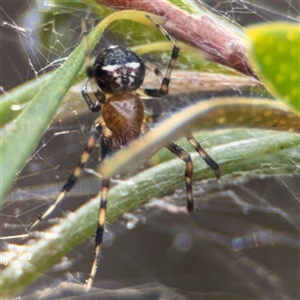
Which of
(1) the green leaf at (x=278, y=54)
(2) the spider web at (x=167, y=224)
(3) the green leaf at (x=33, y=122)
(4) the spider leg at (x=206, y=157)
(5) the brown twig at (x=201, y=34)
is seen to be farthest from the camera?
(2) the spider web at (x=167, y=224)

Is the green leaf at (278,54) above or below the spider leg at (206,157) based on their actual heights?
above

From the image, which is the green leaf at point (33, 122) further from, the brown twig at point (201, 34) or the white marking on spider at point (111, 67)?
the white marking on spider at point (111, 67)

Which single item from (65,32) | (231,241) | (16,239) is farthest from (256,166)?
(231,241)

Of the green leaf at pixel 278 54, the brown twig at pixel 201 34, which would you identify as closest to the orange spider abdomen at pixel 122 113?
the brown twig at pixel 201 34

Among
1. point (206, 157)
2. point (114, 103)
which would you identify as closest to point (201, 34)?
point (206, 157)

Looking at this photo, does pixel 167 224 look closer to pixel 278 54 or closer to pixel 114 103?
pixel 114 103

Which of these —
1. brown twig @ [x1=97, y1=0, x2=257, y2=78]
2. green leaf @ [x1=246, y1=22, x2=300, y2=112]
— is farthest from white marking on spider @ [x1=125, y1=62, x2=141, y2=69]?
green leaf @ [x1=246, y1=22, x2=300, y2=112]

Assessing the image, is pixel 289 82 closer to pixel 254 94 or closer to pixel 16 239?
pixel 254 94

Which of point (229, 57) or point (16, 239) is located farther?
point (16, 239)
